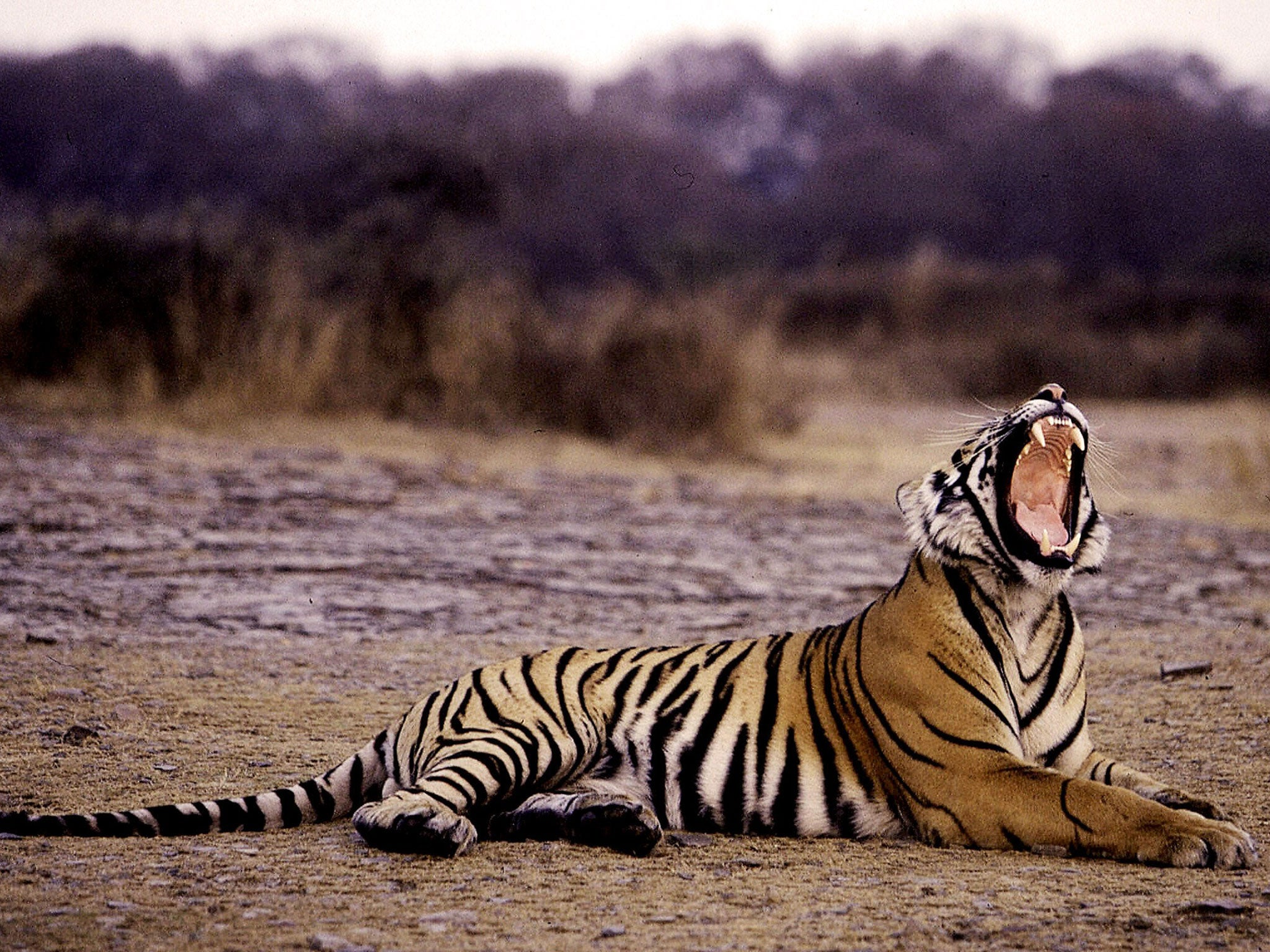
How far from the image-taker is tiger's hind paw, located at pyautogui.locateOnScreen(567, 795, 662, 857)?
4129 mm

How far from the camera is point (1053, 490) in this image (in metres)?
4.82

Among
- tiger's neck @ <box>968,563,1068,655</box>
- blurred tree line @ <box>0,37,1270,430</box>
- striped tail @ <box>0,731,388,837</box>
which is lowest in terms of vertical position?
striped tail @ <box>0,731,388,837</box>

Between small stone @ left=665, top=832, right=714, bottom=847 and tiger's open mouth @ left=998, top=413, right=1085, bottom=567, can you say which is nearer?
small stone @ left=665, top=832, right=714, bottom=847

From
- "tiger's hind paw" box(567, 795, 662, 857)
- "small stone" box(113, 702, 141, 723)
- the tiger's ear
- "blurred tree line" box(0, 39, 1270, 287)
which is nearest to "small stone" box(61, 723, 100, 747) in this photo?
"small stone" box(113, 702, 141, 723)

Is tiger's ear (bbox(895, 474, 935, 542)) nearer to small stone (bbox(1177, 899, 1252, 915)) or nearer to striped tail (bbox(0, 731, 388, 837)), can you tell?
small stone (bbox(1177, 899, 1252, 915))

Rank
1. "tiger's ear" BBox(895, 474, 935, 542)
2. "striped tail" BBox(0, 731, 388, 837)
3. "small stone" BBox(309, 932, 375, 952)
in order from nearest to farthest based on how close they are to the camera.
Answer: "small stone" BBox(309, 932, 375, 952) < "striped tail" BBox(0, 731, 388, 837) < "tiger's ear" BBox(895, 474, 935, 542)

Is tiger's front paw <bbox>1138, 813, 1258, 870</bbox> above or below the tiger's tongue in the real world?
below

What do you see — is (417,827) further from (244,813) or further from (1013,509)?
(1013,509)

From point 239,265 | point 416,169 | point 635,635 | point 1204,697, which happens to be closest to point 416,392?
point 239,265

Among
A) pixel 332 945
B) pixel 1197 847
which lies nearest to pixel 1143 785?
pixel 1197 847

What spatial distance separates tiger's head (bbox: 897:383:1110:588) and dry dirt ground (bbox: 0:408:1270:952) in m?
0.84

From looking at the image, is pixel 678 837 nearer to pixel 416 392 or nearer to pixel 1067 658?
pixel 1067 658

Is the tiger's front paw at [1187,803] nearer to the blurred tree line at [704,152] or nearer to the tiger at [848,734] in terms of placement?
the tiger at [848,734]

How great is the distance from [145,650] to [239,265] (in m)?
8.97
